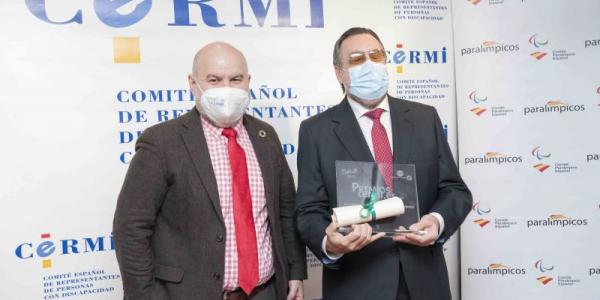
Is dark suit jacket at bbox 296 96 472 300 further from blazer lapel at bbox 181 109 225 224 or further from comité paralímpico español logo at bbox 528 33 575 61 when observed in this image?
comité paralímpico español logo at bbox 528 33 575 61

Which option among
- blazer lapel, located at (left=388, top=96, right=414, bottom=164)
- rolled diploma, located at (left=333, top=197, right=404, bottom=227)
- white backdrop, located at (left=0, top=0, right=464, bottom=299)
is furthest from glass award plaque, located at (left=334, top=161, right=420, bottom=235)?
white backdrop, located at (left=0, top=0, right=464, bottom=299)

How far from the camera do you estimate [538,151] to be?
2877mm

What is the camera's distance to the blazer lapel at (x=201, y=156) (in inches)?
69.9

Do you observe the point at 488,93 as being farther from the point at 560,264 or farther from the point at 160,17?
the point at 160,17

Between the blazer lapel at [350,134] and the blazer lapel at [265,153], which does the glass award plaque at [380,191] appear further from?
the blazer lapel at [265,153]

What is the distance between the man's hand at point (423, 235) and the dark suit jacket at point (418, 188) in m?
0.11

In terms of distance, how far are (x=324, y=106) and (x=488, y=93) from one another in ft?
3.37

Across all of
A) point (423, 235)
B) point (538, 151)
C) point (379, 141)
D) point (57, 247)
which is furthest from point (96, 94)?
point (538, 151)

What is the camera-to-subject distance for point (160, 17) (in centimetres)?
257

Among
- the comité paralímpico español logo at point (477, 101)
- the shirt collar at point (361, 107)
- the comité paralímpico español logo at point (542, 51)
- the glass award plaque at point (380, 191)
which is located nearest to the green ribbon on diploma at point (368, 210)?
the glass award plaque at point (380, 191)

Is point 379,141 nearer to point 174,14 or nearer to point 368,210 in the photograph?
point 368,210

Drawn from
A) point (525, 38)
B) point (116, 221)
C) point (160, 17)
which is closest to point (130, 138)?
point (160, 17)

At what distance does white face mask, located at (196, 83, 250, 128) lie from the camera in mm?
1845

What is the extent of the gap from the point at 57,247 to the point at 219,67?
139 centimetres
